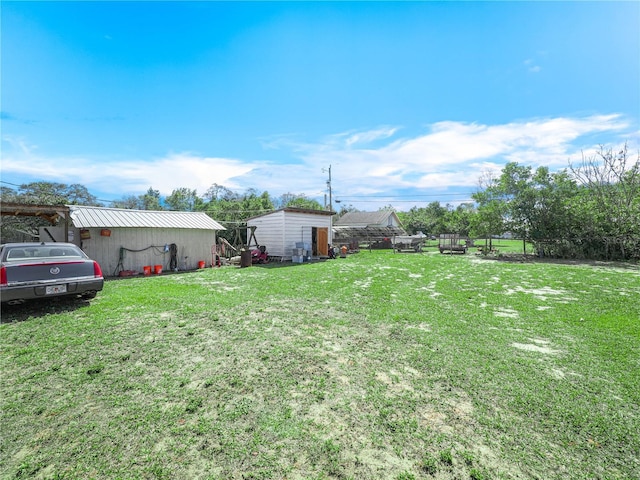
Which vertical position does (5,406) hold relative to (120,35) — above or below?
below

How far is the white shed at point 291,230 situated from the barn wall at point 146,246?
11.7 ft

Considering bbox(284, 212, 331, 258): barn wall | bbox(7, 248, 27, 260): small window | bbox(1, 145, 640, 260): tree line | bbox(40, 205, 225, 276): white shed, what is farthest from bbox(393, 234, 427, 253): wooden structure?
bbox(7, 248, 27, 260): small window

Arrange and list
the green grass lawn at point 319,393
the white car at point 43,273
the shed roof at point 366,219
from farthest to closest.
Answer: the shed roof at point 366,219 → the white car at point 43,273 → the green grass lawn at point 319,393

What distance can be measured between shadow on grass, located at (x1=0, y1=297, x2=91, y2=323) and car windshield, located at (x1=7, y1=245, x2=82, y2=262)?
1.04 meters

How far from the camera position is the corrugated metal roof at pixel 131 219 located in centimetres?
1099

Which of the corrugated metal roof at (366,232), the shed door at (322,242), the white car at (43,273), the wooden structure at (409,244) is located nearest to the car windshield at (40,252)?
the white car at (43,273)

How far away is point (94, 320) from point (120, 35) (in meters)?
11.3

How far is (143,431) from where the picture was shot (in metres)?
2.44

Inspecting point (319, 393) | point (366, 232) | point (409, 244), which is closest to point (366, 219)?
point (366, 232)

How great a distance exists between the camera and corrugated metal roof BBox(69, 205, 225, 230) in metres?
11.0

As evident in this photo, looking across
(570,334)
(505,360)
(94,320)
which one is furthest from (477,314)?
(94,320)

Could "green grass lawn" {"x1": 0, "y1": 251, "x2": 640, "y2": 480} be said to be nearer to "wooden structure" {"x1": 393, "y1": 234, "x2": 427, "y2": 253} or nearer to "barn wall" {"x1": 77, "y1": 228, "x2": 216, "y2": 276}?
"barn wall" {"x1": 77, "y1": 228, "x2": 216, "y2": 276}

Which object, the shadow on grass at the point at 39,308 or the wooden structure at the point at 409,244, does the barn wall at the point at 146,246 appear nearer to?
the shadow on grass at the point at 39,308

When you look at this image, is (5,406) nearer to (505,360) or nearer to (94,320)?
(94,320)
